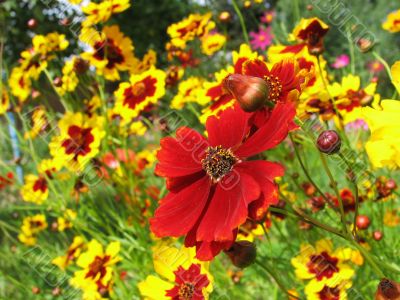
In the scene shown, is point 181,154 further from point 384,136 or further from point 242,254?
point 384,136

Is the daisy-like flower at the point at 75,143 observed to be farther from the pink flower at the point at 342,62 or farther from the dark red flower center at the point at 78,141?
the pink flower at the point at 342,62

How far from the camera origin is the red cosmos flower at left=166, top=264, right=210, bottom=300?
79cm

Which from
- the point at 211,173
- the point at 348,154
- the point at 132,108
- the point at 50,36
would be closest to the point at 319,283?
the point at 348,154

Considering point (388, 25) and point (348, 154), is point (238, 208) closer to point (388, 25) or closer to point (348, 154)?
point (348, 154)

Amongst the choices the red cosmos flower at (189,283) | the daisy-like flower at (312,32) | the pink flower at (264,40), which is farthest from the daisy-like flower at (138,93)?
the pink flower at (264,40)

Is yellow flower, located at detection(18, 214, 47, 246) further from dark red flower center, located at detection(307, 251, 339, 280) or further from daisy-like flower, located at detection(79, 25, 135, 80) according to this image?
dark red flower center, located at detection(307, 251, 339, 280)

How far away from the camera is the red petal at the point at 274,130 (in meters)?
0.47

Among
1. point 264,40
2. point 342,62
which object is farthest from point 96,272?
point 264,40

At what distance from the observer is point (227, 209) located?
0.51m

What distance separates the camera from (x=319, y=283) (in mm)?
973

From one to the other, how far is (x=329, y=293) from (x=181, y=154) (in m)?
0.53

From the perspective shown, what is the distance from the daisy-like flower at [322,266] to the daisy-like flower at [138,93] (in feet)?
1.98

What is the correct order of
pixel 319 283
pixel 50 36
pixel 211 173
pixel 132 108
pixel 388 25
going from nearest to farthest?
1. pixel 211 173
2. pixel 319 283
3. pixel 388 25
4. pixel 132 108
5. pixel 50 36

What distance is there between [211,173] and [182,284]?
342 millimetres
